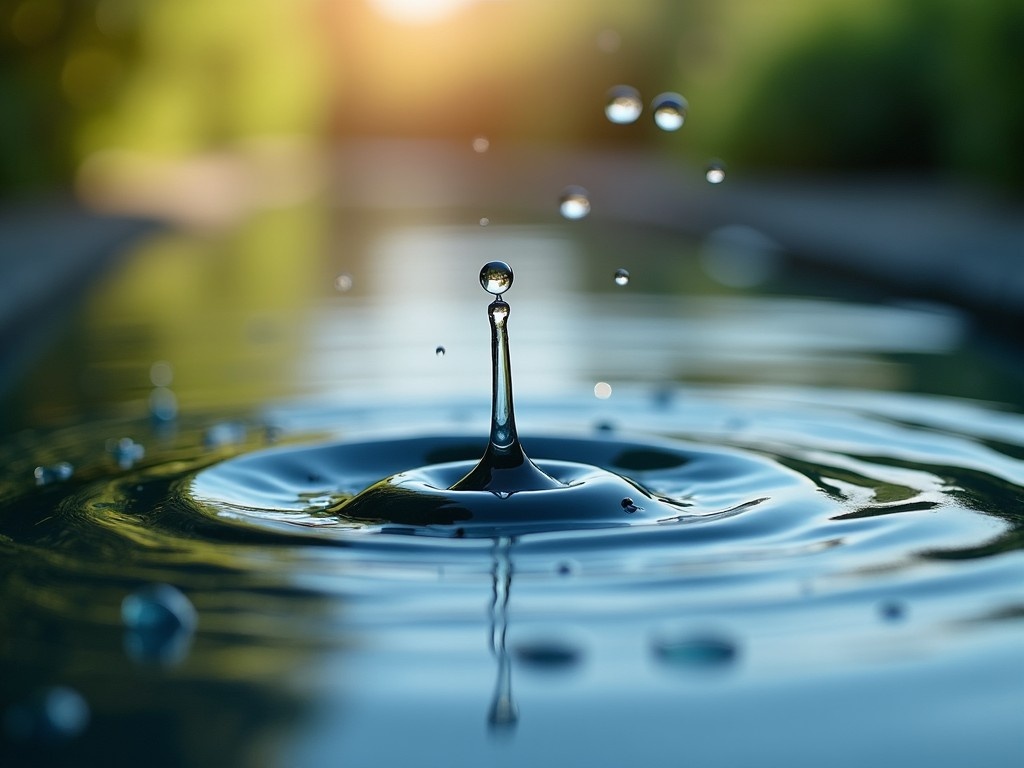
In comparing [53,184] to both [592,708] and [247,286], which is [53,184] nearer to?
[247,286]

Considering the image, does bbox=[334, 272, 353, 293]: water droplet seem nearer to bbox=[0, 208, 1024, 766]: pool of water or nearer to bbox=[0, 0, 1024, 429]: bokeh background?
bbox=[0, 0, 1024, 429]: bokeh background

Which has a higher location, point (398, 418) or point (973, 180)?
point (973, 180)

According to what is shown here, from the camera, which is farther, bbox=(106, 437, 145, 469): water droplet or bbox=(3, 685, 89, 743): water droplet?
bbox=(106, 437, 145, 469): water droplet

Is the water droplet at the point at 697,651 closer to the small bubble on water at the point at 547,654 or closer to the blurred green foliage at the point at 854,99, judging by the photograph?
the small bubble on water at the point at 547,654

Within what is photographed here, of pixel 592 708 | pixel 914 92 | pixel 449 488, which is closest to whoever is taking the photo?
pixel 592 708

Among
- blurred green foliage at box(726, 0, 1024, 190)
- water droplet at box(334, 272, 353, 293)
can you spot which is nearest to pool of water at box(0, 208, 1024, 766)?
water droplet at box(334, 272, 353, 293)

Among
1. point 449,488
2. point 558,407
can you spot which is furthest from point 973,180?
point 449,488
